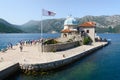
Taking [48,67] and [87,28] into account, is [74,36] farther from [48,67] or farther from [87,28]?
[48,67]

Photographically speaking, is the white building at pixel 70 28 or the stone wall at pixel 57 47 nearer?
the stone wall at pixel 57 47

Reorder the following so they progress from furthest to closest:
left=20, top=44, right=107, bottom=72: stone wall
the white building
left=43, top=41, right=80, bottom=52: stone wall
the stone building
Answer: the stone building, the white building, left=43, top=41, right=80, bottom=52: stone wall, left=20, top=44, right=107, bottom=72: stone wall

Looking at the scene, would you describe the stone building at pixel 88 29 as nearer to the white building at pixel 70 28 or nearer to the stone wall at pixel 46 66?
the white building at pixel 70 28

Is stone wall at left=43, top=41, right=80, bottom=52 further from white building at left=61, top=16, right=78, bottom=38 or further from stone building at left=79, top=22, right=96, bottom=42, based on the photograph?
stone building at left=79, top=22, right=96, bottom=42

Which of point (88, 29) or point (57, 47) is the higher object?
point (88, 29)

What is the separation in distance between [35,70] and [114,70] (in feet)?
41.7

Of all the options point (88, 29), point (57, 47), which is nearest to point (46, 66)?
point (57, 47)

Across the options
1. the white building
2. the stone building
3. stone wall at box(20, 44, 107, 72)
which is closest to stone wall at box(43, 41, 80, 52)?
stone wall at box(20, 44, 107, 72)

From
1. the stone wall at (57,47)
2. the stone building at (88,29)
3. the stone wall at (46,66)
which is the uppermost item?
the stone building at (88,29)

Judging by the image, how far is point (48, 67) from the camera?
29.8 meters

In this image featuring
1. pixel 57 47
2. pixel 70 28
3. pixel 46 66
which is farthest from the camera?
pixel 70 28

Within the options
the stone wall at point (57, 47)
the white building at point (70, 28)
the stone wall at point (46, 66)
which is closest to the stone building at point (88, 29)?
the white building at point (70, 28)

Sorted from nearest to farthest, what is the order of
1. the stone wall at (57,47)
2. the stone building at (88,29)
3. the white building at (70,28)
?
the stone wall at (57,47) → the white building at (70,28) → the stone building at (88,29)

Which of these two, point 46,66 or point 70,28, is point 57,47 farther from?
point 70,28
